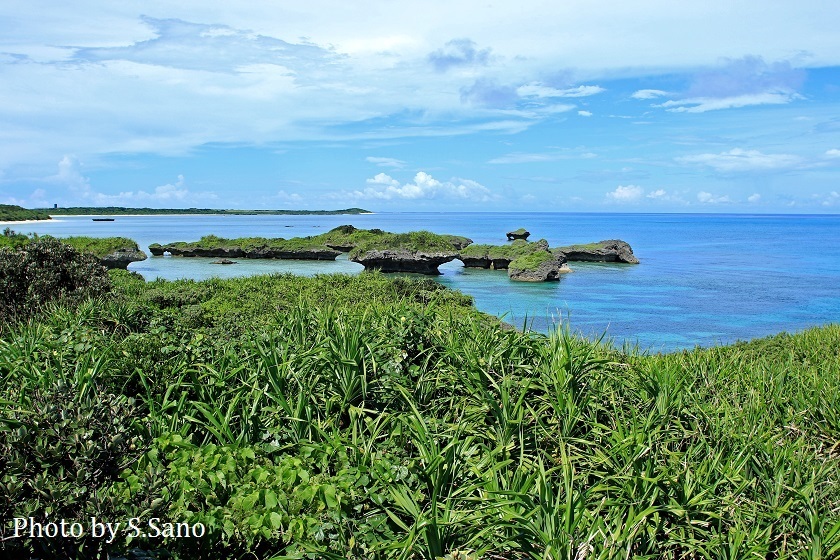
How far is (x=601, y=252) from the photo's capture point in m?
53.8

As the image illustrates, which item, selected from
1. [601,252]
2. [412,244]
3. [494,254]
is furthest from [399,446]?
[601,252]

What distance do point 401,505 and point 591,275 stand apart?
4238 centimetres

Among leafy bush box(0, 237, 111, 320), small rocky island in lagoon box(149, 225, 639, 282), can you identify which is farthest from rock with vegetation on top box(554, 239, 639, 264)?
leafy bush box(0, 237, 111, 320)

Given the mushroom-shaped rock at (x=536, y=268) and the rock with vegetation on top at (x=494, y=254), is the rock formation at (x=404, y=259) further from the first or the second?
the mushroom-shaped rock at (x=536, y=268)

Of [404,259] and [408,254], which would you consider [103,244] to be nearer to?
[404,259]

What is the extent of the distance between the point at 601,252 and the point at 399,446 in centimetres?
5076

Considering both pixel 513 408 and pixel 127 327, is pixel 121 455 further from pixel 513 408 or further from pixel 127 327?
pixel 127 327

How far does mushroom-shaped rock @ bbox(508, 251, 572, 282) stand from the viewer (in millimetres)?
40281

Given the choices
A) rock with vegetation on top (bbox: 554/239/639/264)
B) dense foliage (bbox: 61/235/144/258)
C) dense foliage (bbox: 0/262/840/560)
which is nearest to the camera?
dense foliage (bbox: 0/262/840/560)

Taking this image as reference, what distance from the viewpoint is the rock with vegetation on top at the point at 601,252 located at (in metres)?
54.0

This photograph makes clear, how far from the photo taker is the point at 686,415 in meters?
6.25

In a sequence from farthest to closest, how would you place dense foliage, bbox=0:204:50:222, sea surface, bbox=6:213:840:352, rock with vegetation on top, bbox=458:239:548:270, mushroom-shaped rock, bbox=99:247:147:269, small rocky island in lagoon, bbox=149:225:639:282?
dense foliage, bbox=0:204:50:222, rock with vegetation on top, bbox=458:239:548:270, small rocky island in lagoon, bbox=149:225:639:282, mushroom-shaped rock, bbox=99:247:147:269, sea surface, bbox=6:213:840:352

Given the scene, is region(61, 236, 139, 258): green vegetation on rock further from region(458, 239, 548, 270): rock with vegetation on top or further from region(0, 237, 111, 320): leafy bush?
region(0, 237, 111, 320): leafy bush

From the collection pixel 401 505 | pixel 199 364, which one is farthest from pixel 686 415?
pixel 199 364
